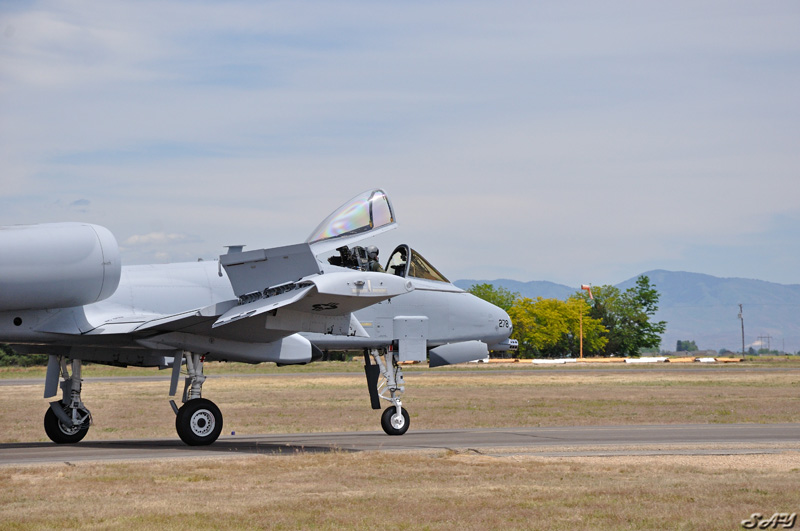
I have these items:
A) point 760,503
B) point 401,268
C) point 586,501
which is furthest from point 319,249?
point 760,503

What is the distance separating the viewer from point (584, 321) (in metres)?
127

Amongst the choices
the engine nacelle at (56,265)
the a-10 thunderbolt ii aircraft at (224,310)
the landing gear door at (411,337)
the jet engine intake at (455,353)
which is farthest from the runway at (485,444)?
the engine nacelle at (56,265)

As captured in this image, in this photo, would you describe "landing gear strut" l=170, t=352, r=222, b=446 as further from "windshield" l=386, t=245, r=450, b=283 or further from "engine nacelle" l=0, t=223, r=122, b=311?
"windshield" l=386, t=245, r=450, b=283

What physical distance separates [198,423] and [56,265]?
3.95 metres

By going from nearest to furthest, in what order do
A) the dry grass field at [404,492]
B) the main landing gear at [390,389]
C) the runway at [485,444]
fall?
the dry grass field at [404,492], the runway at [485,444], the main landing gear at [390,389]

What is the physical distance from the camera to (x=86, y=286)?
57.7 ft

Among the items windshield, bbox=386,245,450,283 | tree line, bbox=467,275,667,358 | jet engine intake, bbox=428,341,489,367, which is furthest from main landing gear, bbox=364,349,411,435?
tree line, bbox=467,275,667,358

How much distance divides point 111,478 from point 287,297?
4.49 m

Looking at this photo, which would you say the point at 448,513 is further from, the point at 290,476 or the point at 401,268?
the point at 401,268

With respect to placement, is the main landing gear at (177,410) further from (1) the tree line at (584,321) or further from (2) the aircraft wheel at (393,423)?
(1) the tree line at (584,321)

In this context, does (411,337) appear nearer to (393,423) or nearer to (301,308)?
(393,423)

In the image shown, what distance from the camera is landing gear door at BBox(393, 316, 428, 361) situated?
21609 mm

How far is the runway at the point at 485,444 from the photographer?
17.2 metres

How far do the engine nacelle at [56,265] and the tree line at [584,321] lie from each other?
299 ft
